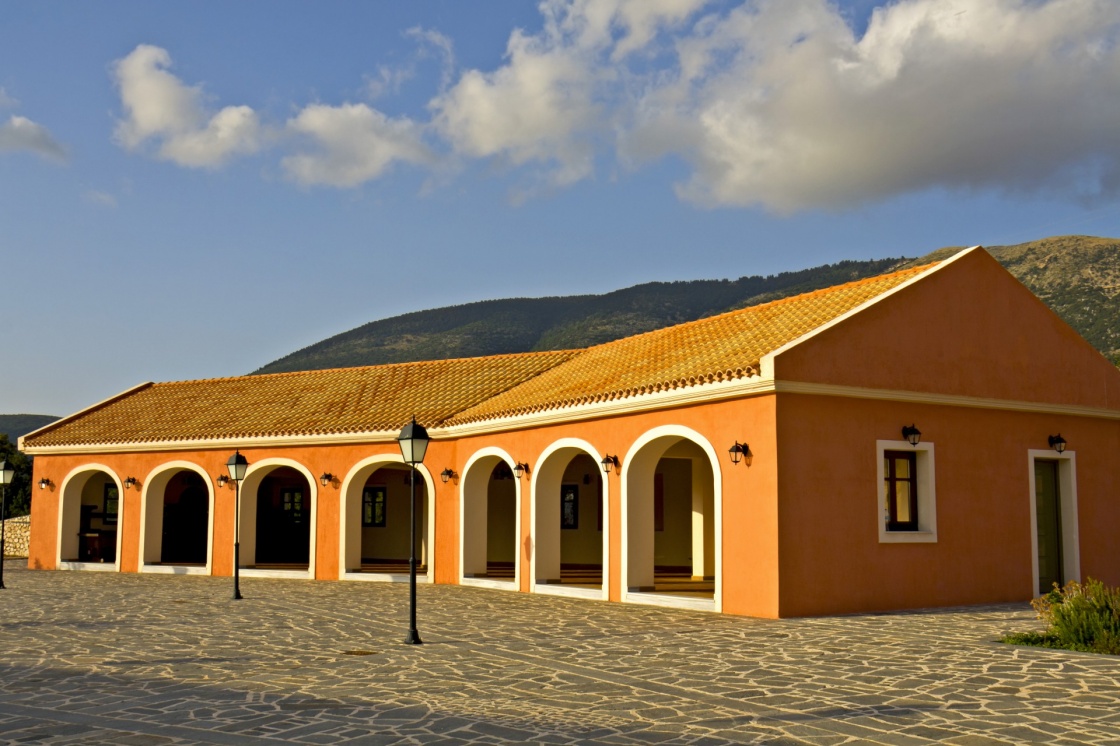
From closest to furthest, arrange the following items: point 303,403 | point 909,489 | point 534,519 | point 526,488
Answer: point 909,489 → point 534,519 → point 526,488 → point 303,403

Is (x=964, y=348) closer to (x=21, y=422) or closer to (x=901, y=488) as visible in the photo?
(x=901, y=488)

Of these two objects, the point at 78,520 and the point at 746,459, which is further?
the point at 78,520

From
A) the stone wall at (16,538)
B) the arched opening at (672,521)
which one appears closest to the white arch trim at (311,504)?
the arched opening at (672,521)

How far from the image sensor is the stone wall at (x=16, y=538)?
108 feet

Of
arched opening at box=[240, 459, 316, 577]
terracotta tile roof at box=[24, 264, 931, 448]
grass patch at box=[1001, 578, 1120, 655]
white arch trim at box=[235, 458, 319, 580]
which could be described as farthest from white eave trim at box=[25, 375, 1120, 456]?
grass patch at box=[1001, 578, 1120, 655]

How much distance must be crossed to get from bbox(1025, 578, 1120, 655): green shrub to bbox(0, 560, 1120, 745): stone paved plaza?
49 centimetres

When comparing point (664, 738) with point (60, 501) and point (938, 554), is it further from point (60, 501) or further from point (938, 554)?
point (60, 501)

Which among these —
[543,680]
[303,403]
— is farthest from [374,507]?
[543,680]

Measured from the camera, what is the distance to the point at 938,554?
14.8 metres

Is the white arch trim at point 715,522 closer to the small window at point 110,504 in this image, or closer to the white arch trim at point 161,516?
the white arch trim at point 161,516

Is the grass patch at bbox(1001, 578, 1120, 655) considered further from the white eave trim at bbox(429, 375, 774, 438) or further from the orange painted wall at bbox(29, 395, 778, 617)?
the white eave trim at bbox(429, 375, 774, 438)

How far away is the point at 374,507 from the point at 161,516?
16.4 ft

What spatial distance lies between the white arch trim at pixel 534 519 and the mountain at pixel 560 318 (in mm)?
62873

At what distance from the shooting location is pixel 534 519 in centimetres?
1816
